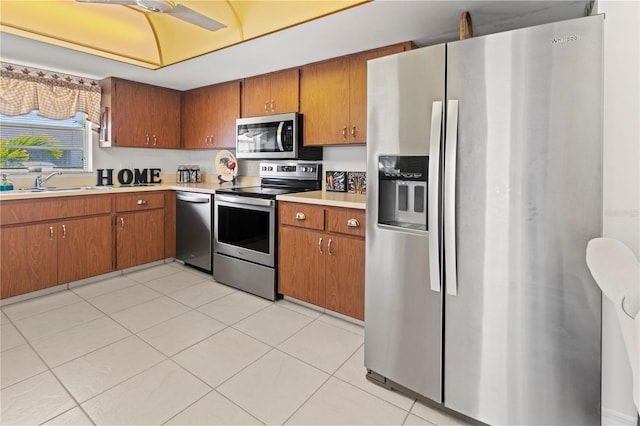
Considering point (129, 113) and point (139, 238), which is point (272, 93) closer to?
point (129, 113)

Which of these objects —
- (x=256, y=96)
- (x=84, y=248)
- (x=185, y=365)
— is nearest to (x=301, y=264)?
(x=185, y=365)

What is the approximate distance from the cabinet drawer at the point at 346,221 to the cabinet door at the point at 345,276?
6 cm

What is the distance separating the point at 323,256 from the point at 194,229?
1.75 meters

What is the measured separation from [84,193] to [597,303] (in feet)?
12.4

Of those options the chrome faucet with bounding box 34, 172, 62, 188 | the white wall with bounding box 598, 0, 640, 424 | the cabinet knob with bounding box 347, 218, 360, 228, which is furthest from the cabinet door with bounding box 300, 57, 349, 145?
the chrome faucet with bounding box 34, 172, 62, 188

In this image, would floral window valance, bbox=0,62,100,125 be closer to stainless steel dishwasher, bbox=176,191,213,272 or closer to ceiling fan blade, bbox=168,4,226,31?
stainless steel dishwasher, bbox=176,191,213,272

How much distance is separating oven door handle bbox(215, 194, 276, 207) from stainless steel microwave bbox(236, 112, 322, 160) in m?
0.52

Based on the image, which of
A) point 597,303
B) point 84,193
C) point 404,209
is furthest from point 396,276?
point 84,193

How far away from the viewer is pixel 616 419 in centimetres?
151

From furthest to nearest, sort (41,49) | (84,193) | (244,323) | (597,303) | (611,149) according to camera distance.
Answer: (84,193)
(41,49)
(244,323)
(611,149)
(597,303)

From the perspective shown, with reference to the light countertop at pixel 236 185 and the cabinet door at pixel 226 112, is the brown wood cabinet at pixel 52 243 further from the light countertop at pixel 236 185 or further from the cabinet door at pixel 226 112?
the cabinet door at pixel 226 112

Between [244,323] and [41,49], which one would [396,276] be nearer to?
[244,323]

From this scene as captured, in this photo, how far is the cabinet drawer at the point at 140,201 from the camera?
3500 mm

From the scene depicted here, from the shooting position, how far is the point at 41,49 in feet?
9.39
